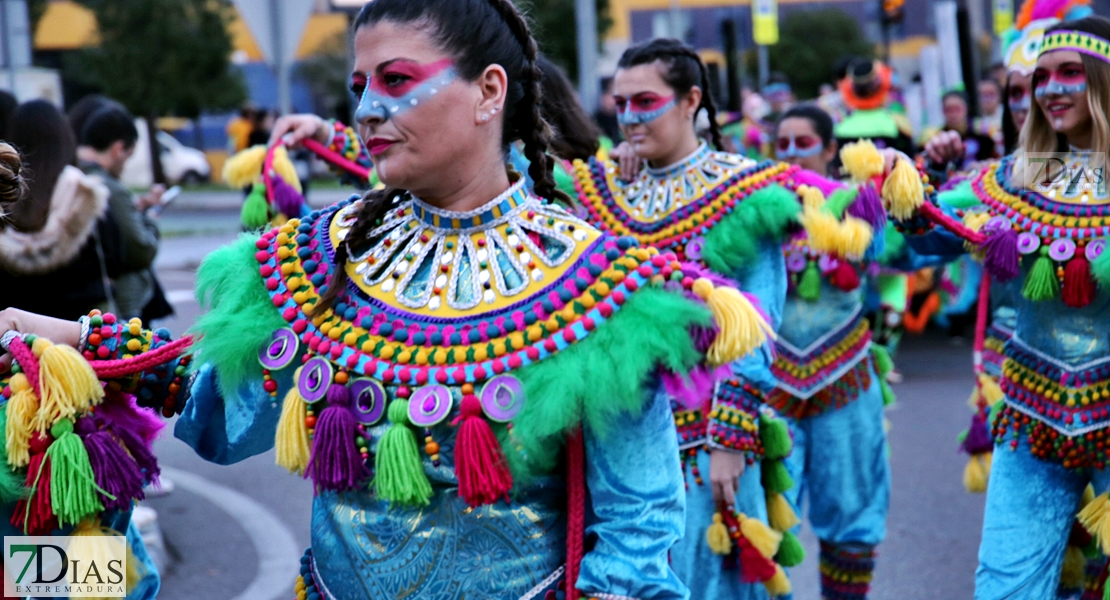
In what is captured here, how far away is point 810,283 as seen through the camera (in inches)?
203

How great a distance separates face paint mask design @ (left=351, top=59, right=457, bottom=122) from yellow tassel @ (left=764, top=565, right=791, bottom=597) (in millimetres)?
2522

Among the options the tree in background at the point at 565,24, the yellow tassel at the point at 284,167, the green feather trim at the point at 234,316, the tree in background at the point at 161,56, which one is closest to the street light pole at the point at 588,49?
the yellow tassel at the point at 284,167

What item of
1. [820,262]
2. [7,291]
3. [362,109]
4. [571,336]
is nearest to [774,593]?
[820,262]

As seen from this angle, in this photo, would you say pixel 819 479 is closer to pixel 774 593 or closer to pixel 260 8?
pixel 774 593

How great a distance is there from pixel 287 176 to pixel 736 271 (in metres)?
1.49

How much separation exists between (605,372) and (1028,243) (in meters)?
2.18

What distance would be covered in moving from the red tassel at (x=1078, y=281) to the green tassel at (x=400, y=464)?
2340mm

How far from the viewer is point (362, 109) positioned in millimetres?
2152

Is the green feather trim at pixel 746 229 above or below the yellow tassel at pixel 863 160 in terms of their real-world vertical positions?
below

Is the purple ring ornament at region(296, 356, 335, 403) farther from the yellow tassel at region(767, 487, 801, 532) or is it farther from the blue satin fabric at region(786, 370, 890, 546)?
the blue satin fabric at region(786, 370, 890, 546)

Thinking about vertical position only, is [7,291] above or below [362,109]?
below

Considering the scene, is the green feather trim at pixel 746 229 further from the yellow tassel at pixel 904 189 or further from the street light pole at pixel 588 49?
the street light pole at pixel 588 49

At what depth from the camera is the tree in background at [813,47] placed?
40594mm

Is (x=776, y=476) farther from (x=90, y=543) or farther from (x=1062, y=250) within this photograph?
(x=90, y=543)
